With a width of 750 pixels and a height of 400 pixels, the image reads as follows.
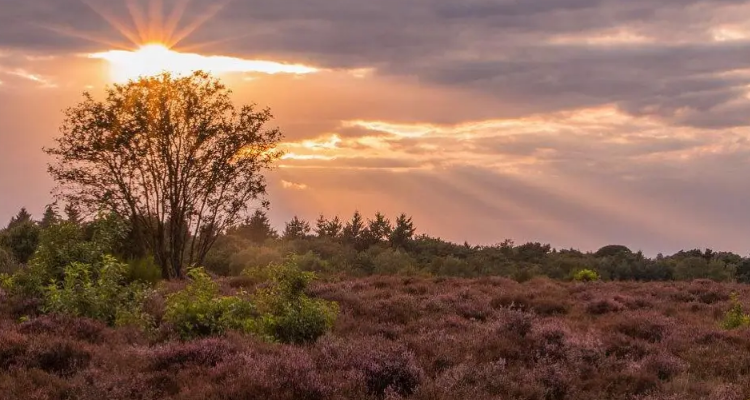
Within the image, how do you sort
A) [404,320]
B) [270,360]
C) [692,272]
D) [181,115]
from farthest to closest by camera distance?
[692,272] → [181,115] → [404,320] → [270,360]

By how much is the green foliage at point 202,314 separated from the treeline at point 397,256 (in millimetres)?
11441

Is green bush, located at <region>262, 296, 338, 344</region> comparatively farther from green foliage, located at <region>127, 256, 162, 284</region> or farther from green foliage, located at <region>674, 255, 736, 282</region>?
green foliage, located at <region>674, 255, 736, 282</region>

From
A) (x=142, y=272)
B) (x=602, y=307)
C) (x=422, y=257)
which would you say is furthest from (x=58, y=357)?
(x=422, y=257)

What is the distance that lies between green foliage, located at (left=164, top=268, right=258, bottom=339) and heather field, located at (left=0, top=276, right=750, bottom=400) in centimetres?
35

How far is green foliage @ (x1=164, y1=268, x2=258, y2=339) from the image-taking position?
1123 cm

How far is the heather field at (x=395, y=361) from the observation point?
26.6 feet

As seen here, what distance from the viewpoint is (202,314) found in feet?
37.2

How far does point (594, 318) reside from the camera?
53.5 ft

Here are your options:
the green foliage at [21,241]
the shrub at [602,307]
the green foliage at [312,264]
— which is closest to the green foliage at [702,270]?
the green foliage at [312,264]

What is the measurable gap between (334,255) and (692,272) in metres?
24.8

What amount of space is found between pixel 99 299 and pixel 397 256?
29.3 m

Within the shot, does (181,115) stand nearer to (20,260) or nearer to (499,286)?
(20,260)

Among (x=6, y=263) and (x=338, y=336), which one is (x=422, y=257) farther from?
(x=338, y=336)

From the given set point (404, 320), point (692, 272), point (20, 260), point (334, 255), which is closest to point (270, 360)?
point (404, 320)
